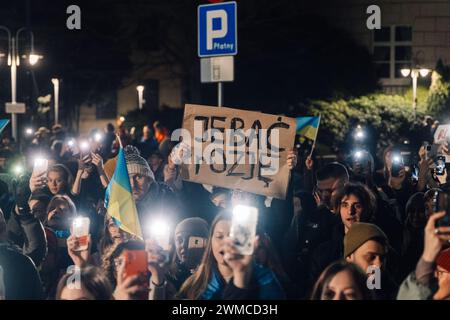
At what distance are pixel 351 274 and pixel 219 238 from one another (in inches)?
34.2

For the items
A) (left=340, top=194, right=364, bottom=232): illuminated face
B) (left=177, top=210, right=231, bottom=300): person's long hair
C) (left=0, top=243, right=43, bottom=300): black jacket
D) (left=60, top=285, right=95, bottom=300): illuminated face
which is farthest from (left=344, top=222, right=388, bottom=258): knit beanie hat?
(left=0, top=243, right=43, bottom=300): black jacket

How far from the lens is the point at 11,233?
7.10m

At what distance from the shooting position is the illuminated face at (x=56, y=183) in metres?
8.59

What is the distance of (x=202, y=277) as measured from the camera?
18.0 ft

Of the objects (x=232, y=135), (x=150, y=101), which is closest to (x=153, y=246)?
(x=232, y=135)

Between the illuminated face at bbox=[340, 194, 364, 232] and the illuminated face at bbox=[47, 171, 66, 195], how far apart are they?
9.36 ft

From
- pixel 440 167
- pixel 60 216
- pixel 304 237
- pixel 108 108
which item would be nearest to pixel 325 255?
pixel 304 237

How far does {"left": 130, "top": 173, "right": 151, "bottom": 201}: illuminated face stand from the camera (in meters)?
7.72

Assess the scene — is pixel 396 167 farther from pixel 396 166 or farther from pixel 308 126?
pixel 308 126

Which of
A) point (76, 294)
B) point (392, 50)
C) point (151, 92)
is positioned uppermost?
point (392, 50)

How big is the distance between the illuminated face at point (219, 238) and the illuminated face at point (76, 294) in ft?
2.44

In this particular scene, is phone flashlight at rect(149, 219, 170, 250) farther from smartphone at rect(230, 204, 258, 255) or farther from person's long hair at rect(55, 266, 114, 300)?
smartphone at rect(230, 204, 258, 255)

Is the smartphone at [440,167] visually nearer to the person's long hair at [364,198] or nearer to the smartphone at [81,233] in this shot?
the person's long hair at [364,198]

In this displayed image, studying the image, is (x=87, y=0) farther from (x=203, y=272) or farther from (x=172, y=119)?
(x=203, y=272)
